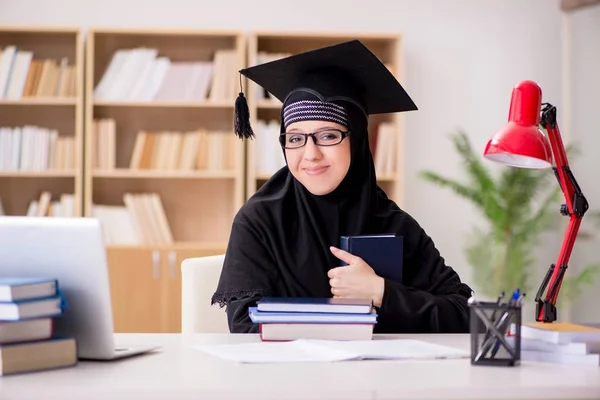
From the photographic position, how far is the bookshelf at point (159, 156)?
4.94m

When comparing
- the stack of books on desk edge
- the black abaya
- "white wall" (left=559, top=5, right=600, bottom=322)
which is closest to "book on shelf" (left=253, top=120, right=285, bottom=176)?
"white wall" (left=559, top=5, right=600, bottom=322)

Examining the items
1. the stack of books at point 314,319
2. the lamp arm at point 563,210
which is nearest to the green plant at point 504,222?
the lamp arm at point 563,210

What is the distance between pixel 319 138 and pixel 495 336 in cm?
91

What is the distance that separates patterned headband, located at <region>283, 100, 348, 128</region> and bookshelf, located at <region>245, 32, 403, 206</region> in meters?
2.85

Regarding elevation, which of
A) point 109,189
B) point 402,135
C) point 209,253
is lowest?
point 209,253

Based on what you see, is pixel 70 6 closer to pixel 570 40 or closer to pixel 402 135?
pixel 402 135

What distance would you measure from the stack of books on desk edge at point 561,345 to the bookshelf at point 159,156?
11.5 ft

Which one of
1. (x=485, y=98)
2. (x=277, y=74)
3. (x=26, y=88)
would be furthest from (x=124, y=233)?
(x=277, y=74)

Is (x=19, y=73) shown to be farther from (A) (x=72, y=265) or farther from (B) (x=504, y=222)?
(A) (x=72, y=265)

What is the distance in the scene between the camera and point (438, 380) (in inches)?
51.1

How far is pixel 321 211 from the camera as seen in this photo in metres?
2.28

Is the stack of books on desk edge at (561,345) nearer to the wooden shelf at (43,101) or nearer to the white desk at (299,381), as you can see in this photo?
the white desk at (299,381)

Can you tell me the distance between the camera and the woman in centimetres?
216

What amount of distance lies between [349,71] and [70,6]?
143 inches
